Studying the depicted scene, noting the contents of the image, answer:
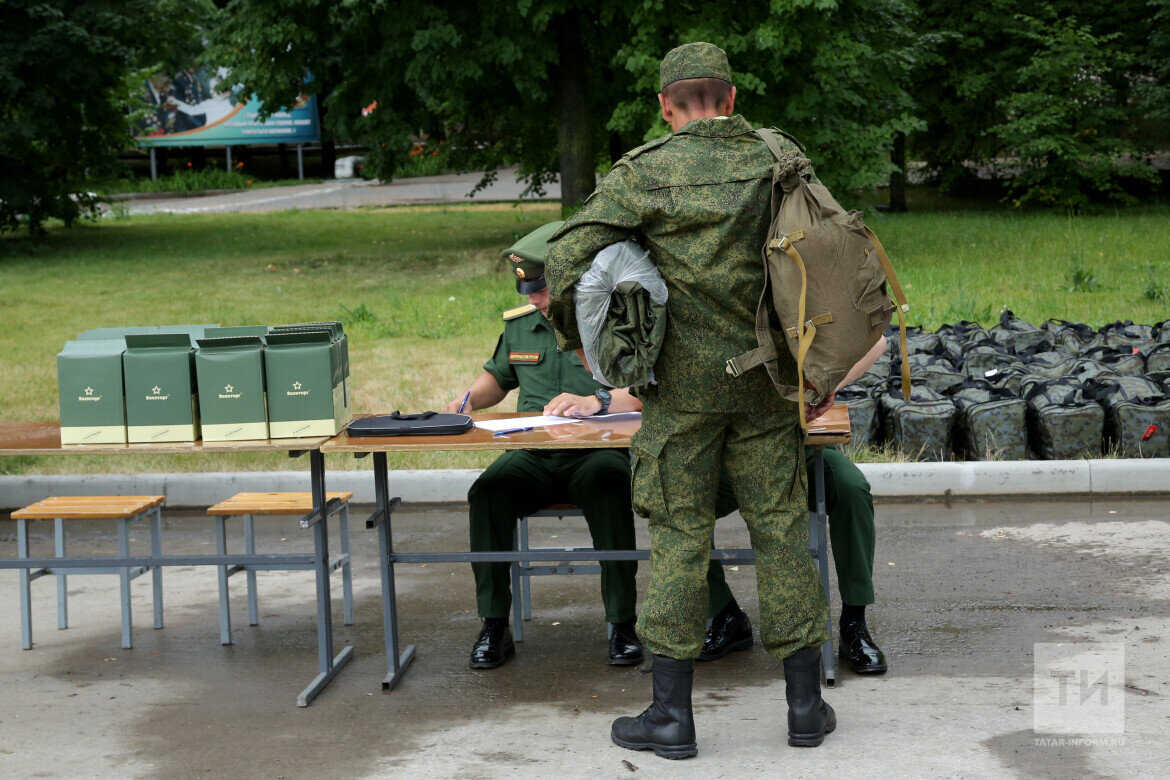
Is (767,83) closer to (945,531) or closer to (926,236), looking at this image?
(926,236)

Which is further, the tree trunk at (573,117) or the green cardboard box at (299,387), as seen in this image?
the tree trunk at (573,117)

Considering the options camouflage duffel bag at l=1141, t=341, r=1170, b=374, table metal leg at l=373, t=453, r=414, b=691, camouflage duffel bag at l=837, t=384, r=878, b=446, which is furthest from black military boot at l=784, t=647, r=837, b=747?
camouflage duffel bag at l=1141, t=341, r=1170, b=374

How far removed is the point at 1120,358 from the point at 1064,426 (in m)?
1.51

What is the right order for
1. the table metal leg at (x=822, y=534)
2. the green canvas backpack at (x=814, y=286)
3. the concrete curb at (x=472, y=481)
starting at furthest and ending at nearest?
the concrete curb at (x=472, y=481) → the table metal leg at (x=822, y=534) → the green canvas backpack at (x=814, y=286)

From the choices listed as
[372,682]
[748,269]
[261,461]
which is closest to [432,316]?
[261,461]

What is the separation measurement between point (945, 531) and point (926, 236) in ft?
46.3

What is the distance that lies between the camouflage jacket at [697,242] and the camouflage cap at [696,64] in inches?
5.7

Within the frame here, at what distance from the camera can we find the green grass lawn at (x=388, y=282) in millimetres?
10094

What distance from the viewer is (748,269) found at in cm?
389

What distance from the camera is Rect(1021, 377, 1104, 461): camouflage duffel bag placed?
7.41 meters

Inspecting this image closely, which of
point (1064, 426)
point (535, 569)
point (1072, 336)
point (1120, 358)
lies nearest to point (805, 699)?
point (535, 569)

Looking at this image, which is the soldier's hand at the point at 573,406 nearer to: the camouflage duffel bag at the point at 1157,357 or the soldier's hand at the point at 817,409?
the soldier's hand at the point at 817,409

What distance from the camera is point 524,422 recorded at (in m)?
4.96

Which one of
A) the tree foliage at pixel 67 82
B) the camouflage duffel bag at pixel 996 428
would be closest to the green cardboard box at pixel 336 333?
the camouflage duffel bag at pixel 996 428
